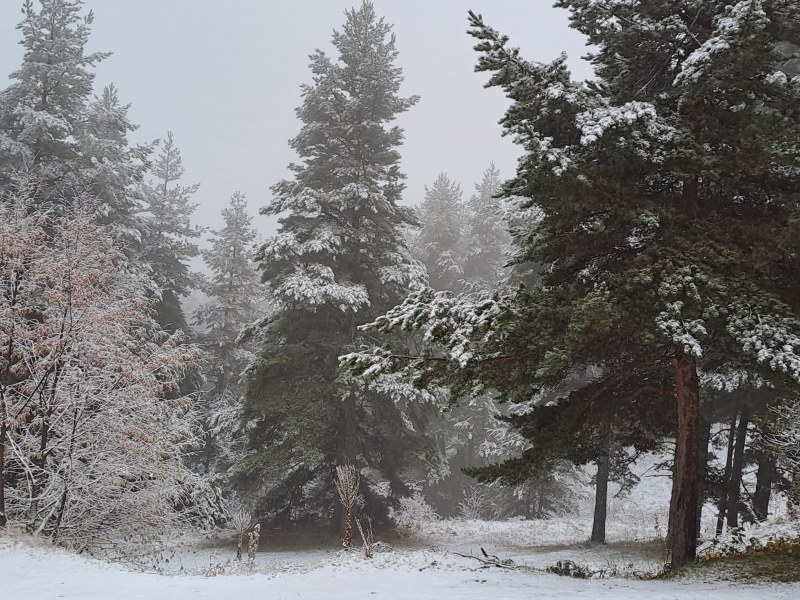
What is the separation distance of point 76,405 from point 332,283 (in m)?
8.66

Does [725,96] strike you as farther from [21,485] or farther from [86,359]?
[21,485]

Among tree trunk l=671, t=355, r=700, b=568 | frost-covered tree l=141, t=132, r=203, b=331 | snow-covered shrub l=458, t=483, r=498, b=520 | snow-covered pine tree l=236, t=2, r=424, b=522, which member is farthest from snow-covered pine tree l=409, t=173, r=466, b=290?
tree trunk l=671, t=355, r=700, b=568

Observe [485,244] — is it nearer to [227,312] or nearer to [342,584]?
[227,312]

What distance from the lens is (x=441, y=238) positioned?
40250 mm

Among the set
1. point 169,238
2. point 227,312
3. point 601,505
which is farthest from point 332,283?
point 169,238

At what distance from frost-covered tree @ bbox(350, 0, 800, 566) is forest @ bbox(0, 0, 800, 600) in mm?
43

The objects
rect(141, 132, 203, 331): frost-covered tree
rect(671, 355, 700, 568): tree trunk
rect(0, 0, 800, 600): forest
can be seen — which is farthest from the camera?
rect(141, 132, 203, 331): frost-covered tree

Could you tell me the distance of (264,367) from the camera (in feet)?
58.5

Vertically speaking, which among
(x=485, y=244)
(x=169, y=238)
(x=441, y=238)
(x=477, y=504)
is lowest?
(x=477, y=504)

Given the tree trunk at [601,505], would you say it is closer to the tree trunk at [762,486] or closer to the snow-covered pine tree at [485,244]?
the tree trunk at [762,486]

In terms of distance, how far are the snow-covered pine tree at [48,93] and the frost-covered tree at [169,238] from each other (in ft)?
19.4

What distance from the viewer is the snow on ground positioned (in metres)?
5.94

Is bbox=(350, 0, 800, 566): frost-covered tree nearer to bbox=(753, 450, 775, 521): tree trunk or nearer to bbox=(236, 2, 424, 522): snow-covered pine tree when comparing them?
bbox=(753, 450, 775, 521): tree trunk

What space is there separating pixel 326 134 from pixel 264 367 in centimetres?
910
